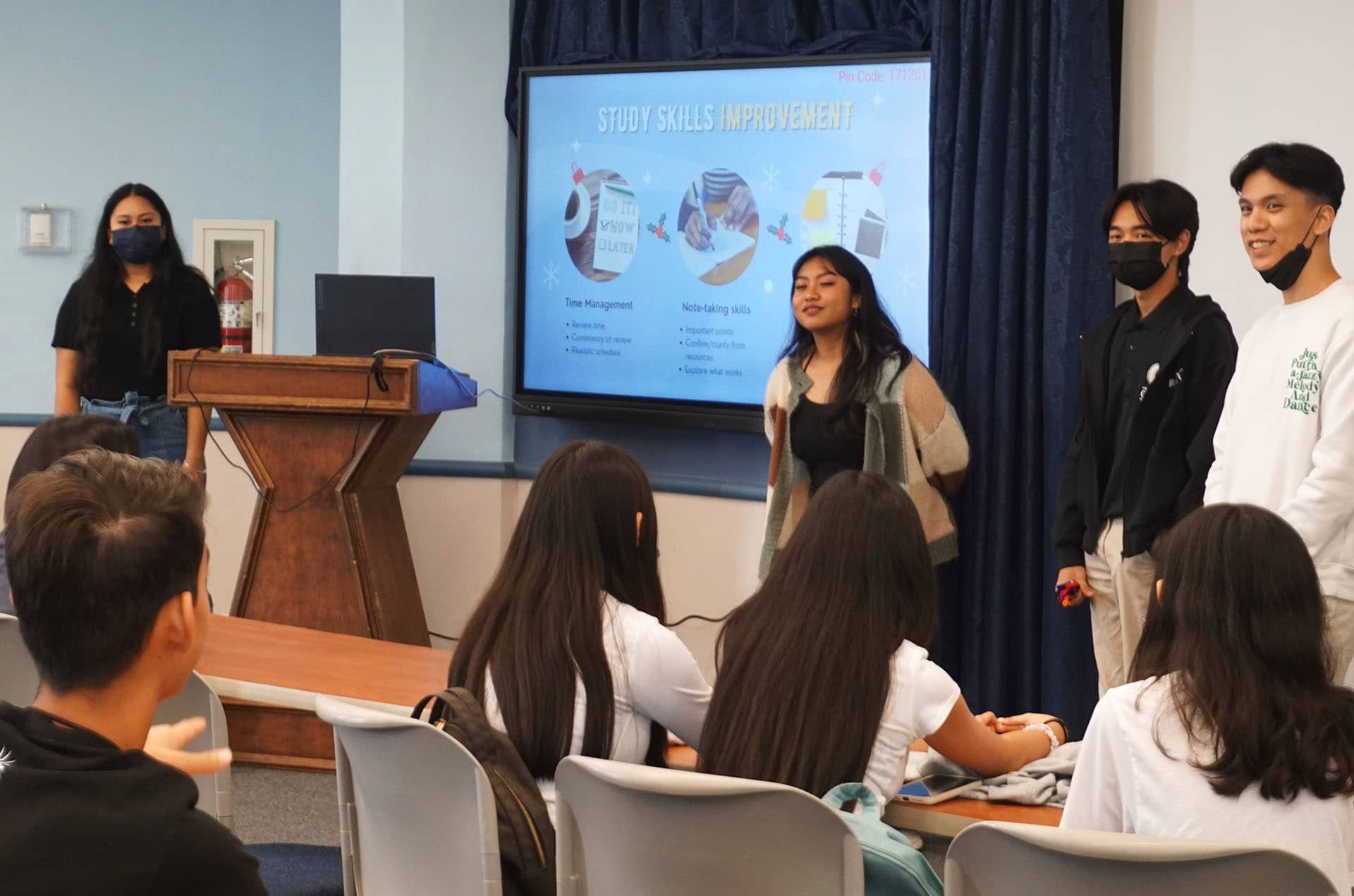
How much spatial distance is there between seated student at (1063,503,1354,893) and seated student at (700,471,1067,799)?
26 cm

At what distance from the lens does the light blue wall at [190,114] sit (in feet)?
19.3

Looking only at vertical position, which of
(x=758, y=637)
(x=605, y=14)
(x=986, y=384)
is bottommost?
(x=758, y=637)

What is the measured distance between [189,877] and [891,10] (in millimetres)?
3965

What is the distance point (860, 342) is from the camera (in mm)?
3883

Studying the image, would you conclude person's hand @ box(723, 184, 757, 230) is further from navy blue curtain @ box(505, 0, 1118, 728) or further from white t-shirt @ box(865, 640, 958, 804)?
white t-shirt @ box(865, 640, 958, 804)

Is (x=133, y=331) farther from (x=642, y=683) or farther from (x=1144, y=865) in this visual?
(x=1144, y=865)

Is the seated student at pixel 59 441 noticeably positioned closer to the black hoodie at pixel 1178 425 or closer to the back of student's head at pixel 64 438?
the back of student's head at pixel 64 438

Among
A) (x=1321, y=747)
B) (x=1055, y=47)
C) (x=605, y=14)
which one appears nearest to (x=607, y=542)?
(x=1321, y=747)

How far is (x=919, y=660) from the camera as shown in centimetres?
191

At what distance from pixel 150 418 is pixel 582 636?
2736 mm

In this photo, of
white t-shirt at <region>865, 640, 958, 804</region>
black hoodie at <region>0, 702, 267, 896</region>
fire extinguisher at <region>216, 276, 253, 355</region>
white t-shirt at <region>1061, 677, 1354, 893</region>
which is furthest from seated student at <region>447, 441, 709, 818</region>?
fire extinguisher at <region>216, 276, 253, 355</region>

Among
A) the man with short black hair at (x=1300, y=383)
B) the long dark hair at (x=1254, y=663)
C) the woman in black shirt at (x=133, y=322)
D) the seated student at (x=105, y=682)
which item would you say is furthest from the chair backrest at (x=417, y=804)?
the woman in black shirt at (x=133, y=322)

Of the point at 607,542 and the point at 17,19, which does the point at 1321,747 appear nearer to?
the point at 607,542

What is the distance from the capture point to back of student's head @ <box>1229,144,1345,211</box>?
110 inches
